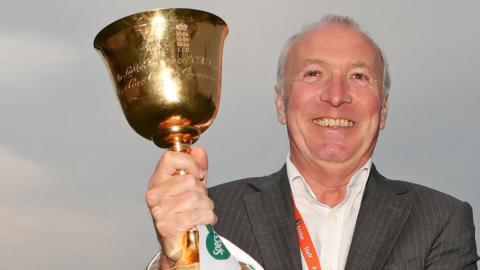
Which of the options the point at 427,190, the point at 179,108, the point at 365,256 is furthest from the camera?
the point at 427,190

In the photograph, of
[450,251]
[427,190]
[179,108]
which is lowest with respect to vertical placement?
[450,251]

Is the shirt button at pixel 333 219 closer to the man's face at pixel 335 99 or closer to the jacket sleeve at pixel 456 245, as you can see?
the man's face at pixel 335 99

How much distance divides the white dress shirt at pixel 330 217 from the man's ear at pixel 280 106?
20.9 inches

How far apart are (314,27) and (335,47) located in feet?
1.54

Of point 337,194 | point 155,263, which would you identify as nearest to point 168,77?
point 155,263

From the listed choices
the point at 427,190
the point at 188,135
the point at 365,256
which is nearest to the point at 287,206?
the point at 365,256

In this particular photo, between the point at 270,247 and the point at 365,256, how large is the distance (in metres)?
0.77

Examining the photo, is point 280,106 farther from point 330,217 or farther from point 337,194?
point 330,217

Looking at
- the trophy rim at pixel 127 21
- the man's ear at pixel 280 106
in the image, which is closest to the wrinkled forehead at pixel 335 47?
the man's ear at pixel 280 106

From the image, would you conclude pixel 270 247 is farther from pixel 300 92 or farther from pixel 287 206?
pixel 300 92

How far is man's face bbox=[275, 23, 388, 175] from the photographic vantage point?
6.09 meters

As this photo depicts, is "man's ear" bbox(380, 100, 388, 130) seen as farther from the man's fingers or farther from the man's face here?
the man's fingers

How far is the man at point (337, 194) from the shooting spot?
573cm

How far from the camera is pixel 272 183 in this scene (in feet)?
20.4
